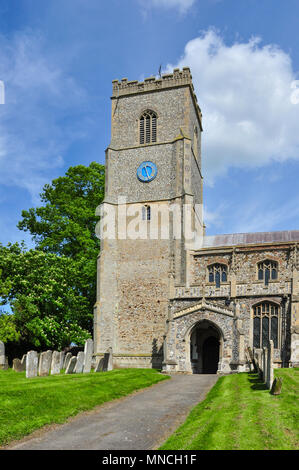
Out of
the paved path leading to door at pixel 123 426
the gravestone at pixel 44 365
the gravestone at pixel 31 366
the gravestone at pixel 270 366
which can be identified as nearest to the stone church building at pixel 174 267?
the gravestone at pixel 270 366

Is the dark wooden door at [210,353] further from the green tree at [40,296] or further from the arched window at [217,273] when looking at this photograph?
the green tree at [40,296]

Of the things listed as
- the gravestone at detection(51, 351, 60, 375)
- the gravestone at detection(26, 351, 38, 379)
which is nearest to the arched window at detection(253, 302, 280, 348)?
the gravestone at detection(51, 351, 60, 375)

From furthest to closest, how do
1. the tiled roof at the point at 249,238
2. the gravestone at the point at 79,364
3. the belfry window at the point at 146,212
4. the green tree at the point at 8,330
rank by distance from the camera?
1. the tiled roof at the point at 249,238
2. the belfry window at the point at 146,212
3. the green tree at the point at 8,330
4. the gravestone at the point at 79,364

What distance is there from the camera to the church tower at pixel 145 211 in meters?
31.6

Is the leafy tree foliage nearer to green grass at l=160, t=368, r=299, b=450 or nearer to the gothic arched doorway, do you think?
the gothic arched doorway

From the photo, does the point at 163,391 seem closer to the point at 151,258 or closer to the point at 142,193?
the point at 151,258

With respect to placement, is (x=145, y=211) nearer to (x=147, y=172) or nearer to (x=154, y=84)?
(x=147, y=172)

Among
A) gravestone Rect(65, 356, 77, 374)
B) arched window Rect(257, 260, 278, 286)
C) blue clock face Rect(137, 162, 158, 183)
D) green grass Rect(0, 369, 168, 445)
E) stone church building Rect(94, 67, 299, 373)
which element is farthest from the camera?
blue clock face Rect(137, 162, 158, 183)

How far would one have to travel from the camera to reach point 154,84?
37000 millimetres

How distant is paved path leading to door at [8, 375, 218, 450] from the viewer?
377 inches

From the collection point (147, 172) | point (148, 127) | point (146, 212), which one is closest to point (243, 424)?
point (146, 212)

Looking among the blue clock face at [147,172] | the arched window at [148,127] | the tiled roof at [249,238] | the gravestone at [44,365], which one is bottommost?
the gravestone at [44,365]

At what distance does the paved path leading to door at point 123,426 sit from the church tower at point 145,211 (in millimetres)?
14938

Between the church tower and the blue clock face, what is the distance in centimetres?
7
